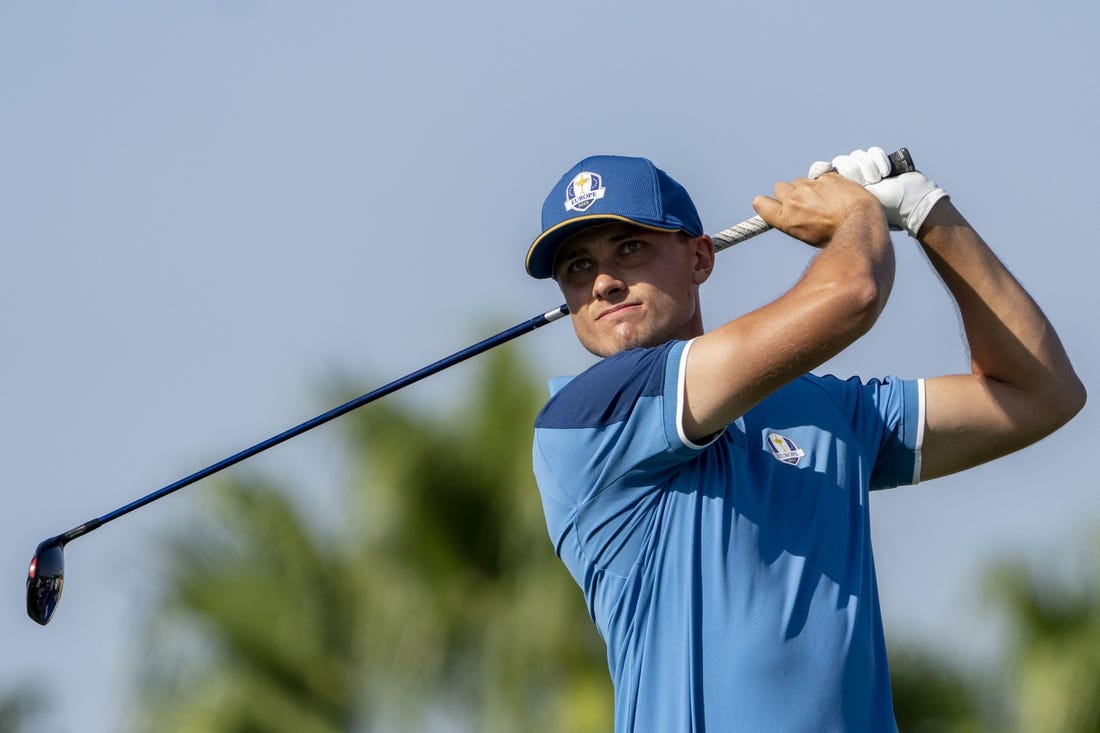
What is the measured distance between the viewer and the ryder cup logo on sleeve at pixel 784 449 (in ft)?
14.9

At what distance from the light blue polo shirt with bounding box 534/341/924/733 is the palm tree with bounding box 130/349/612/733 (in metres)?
6.23

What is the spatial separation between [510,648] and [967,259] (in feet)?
21.3

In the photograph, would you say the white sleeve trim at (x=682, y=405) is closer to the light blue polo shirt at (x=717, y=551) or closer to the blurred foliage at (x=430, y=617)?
the light blue polo shirt at (x=717, y=551)

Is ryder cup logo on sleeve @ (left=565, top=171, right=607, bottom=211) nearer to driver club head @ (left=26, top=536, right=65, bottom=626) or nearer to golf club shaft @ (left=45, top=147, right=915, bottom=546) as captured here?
golf club shaft @ (left=45, top=147, right=915, bottom=546)

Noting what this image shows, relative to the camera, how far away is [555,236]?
4914 mm

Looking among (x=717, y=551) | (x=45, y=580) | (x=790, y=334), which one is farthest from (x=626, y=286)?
(x=45, y=580)

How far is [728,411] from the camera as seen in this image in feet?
14.2

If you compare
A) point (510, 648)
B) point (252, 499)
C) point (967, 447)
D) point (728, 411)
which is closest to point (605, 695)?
point (510, 648)

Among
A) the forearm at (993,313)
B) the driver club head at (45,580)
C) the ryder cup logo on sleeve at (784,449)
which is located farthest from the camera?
the driver club head at (45,580)

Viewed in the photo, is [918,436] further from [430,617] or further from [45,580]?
[430,617]

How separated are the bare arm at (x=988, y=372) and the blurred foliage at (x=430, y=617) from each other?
18.2 ft

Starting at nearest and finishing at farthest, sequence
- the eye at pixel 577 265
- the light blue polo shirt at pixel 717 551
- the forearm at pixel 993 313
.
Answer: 1. the light blue polo shirt at pixel 717 551
2. the eye at pixel 577 265
3. the forearm at pixel 993 313

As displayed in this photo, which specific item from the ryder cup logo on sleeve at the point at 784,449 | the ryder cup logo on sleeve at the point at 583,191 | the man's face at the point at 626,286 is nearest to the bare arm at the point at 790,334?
the ryder cup logo on sleeve at the point at 784,449

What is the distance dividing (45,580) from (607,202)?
3.58m
